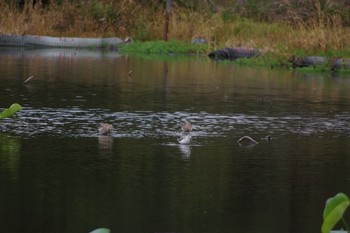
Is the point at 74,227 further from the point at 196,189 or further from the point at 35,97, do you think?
the point at 35,97

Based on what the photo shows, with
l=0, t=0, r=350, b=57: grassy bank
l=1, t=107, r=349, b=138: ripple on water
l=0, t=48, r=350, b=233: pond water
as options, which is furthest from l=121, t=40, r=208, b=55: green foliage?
l=1, t=107, r=349, b=138: ripple on water

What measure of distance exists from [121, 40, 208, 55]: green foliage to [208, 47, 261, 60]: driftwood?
1.15 meters

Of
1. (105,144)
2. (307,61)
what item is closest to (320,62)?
(307,61)

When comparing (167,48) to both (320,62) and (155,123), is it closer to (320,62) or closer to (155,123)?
(320,62)

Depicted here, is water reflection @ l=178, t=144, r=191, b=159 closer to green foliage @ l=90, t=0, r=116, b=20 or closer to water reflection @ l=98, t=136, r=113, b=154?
water reflection @ l=98, t=136, r=113, b=154

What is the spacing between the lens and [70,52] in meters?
31.0

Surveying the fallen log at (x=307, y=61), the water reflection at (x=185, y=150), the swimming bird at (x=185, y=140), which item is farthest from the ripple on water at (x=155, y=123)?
the fallen log at (x=307, y=61)

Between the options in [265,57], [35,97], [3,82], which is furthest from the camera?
[265,57]

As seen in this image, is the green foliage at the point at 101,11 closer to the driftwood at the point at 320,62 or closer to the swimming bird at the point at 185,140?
the driftwood at the point at 320,62

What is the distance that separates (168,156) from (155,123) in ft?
8.71

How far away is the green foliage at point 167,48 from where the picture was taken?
32.1 m

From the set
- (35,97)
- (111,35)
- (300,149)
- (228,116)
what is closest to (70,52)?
(111,35)

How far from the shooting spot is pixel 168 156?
11.4 metres

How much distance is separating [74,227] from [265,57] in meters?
20.9
